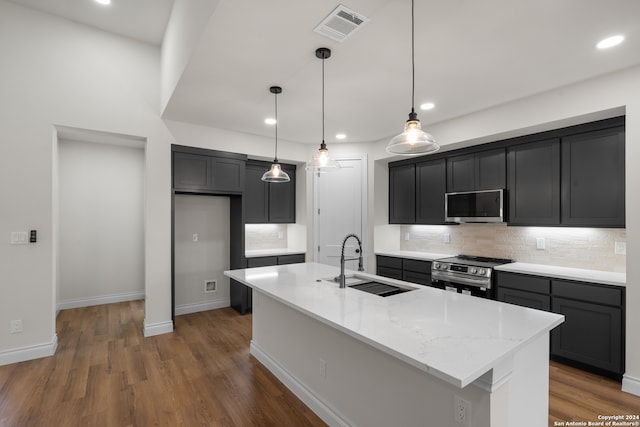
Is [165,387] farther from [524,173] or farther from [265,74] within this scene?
[524,173]

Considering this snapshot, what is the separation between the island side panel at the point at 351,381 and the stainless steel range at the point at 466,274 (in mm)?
2210

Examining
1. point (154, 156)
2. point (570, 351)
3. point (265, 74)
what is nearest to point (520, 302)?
point (570, 351)

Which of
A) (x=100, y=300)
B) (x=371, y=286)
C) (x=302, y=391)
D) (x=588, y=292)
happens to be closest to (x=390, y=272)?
(x=371, y=286)

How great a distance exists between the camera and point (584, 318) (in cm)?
286

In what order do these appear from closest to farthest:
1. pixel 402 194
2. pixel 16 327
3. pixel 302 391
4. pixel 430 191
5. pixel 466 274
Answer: pixel 302 391 → pixel 16 327 → pixel 466 274 → pixel 430 191 → pixel 402 194

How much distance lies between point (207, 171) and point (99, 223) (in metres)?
2.25

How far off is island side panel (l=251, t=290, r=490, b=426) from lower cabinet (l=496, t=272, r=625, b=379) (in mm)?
2186

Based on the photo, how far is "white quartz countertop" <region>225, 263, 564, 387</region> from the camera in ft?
4.04

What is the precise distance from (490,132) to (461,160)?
2.13 ft

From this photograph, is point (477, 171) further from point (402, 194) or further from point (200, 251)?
point (200, 251)

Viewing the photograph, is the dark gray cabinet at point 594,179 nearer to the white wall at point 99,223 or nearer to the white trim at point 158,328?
the white trim at point 158,328

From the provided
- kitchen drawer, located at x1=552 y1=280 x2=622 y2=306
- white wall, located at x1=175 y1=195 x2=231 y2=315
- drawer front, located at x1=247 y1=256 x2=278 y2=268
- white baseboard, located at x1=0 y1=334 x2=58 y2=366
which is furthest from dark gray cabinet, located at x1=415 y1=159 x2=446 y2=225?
white baseboard, located at x1=0 y1=334 x2=58 y2=366

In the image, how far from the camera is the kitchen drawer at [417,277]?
4238mm

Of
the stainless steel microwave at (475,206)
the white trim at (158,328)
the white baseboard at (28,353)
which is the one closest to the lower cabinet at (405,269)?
the stainless steel microwave at (475,206)
